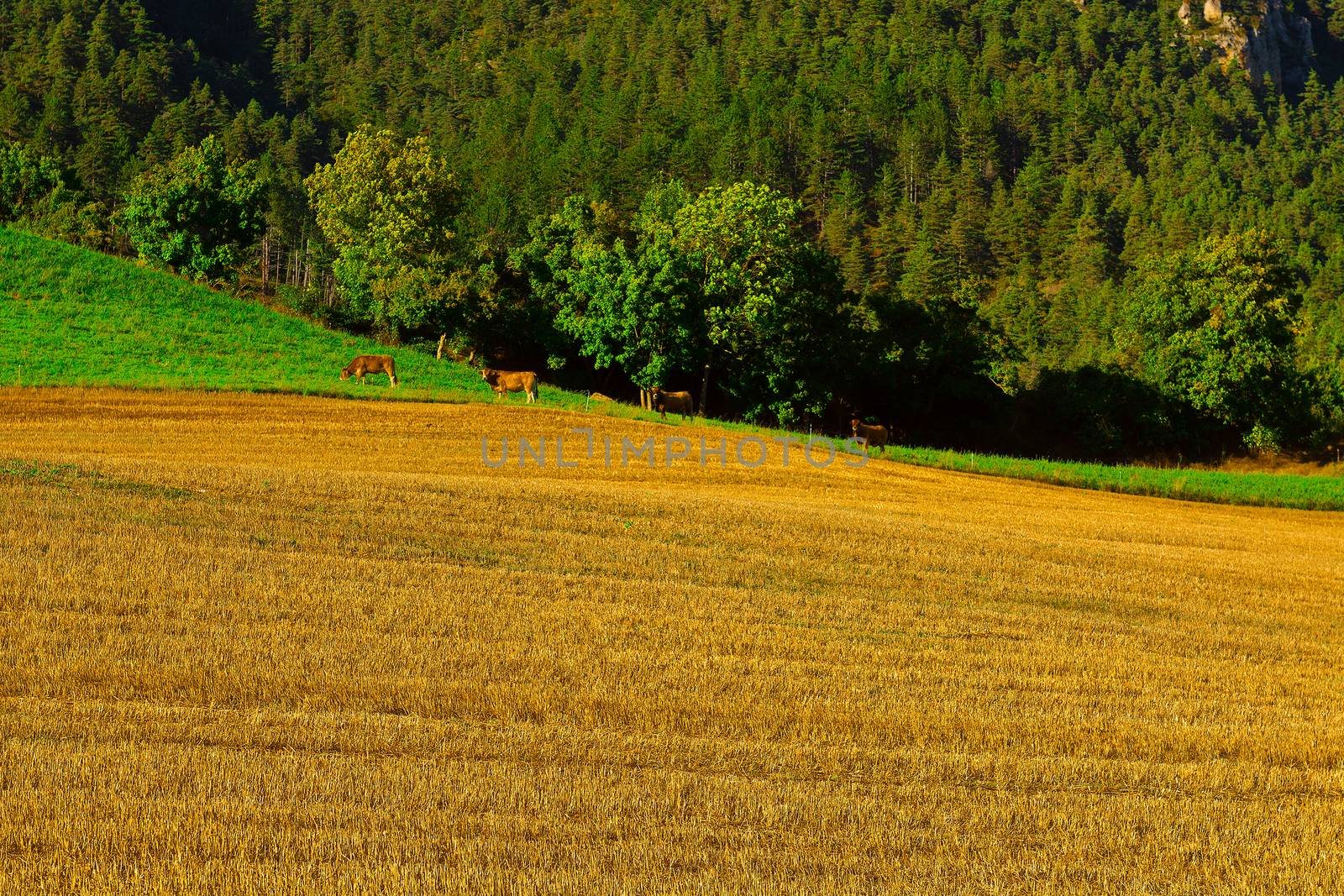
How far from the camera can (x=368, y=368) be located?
48.9 meters

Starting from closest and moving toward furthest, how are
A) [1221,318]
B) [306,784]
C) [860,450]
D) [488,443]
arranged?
[306,784] → [488,443] → [860,450] → [1221,318]

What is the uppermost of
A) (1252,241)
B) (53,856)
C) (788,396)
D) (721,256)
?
(1252,241)

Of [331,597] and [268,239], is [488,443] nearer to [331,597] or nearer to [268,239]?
[331,597]

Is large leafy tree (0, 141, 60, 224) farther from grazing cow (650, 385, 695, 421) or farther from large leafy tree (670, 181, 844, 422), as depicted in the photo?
grazing cow (650, 385, 695, 421)

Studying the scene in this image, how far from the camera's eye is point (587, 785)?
964 centimetres

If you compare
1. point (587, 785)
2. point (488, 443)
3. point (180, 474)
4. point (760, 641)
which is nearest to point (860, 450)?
point (488, 443)

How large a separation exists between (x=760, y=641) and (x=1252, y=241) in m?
68.4

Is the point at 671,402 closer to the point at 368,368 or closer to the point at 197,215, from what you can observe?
the point at 368,368

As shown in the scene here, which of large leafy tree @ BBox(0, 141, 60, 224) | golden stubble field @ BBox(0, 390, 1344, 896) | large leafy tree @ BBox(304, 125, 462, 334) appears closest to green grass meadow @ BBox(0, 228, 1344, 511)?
large leafy tree @ BBox(304, 125, 462, 334)

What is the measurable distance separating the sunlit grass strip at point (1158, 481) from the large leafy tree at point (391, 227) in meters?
28.3

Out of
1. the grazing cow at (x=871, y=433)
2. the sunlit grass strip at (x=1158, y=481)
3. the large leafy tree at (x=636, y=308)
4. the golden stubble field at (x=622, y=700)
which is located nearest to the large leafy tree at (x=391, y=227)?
the large leafy tree at (x=636, y=308)

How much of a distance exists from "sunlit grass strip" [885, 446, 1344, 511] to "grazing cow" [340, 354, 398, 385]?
1987 cm

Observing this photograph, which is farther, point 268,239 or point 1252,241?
point 268,239

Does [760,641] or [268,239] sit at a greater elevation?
[268,239]
